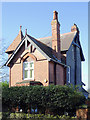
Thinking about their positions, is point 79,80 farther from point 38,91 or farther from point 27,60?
point 38,91

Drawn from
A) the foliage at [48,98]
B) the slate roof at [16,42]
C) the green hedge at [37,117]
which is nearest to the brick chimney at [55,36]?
the slate roof at [16,42]

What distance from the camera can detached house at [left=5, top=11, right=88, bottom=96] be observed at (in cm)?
2011

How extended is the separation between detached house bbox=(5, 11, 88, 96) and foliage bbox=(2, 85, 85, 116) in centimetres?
267

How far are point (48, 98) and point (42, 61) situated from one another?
512 centimetres

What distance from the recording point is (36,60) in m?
20.5

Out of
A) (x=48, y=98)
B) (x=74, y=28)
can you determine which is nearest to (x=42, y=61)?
(x=48, y=98)

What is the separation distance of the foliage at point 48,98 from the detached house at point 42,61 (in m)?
2.67

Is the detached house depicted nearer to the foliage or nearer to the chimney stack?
the foliage

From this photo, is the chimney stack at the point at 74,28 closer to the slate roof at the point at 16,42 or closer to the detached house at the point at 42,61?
the detached house at the point at 42,61

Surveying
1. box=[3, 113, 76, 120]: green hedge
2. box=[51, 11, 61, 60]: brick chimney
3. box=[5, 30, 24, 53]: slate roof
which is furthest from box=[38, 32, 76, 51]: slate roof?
box=[3, 113, 76, 120]: green hedge

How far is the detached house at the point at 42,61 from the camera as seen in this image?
66.0 ft

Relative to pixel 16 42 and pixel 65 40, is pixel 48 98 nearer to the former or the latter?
pixel 65 40

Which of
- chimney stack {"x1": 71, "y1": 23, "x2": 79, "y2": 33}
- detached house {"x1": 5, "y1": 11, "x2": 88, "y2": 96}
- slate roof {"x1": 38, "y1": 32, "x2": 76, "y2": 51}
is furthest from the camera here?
chimney stack {"x1": 71, "y1": 23, "x2": 79, "y2": 33}

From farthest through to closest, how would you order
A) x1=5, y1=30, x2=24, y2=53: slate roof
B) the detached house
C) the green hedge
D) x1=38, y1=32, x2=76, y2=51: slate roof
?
x1=5, y1=30, x2=24, y2=53: slate roof < x1=38, y1=32, x2=76, y2=51: slate roof < the detached house < the green hedge
